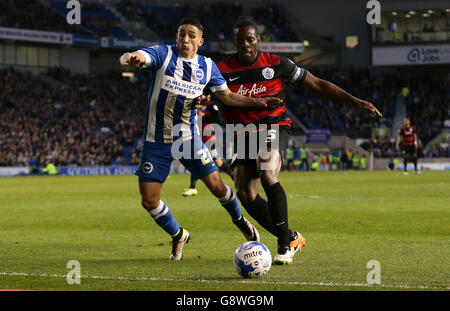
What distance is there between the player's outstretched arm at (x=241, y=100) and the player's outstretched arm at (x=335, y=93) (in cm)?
63

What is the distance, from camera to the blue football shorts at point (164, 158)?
27.0 ft

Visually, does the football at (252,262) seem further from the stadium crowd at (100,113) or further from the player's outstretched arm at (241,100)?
the stadium crowd at (100,113)

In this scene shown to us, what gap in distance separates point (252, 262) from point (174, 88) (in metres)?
2.30

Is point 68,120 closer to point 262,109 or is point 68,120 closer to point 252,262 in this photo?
point 262,109

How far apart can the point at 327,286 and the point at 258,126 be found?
2.81 m

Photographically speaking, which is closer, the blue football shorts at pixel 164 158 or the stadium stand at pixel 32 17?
the blue football shorts at pixel 164 158

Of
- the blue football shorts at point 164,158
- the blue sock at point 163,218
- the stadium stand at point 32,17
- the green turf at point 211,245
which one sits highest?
the stadium stand at point 32,17

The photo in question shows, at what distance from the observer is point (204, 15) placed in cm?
6191

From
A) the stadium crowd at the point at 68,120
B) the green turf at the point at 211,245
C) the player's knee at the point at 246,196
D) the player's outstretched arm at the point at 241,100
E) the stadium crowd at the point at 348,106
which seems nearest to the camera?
the green turf at the point at 211,245

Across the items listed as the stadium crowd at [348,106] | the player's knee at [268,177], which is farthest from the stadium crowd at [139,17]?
the player's knee at [268,177]

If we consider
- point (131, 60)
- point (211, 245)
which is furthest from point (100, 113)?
point (131, 60)

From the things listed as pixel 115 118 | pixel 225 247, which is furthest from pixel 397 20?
pixel 225 247

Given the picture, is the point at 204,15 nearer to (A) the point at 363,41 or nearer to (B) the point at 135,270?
(A) the point at 363,41

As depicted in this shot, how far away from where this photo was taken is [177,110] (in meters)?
8.21
